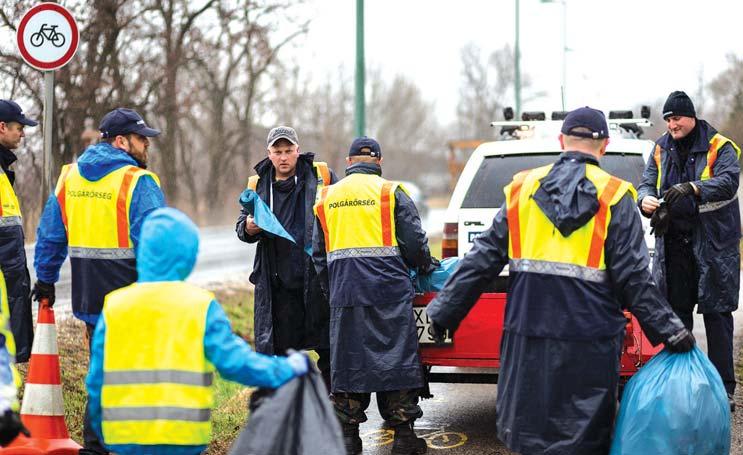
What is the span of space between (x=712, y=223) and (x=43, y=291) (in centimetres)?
415

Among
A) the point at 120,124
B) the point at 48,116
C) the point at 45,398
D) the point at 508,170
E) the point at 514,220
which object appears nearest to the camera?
the point at 514,220

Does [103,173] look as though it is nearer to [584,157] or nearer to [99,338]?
[99,338]

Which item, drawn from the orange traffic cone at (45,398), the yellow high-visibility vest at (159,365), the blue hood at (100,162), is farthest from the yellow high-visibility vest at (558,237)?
the orange traffic cone at (45,398)

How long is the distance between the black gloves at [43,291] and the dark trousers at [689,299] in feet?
12.6

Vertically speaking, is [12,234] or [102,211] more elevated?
[102,211]

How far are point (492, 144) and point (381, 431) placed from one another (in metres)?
2.23

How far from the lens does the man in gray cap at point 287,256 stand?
6.93m

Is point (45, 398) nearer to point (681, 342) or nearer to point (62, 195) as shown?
point (62, 195)

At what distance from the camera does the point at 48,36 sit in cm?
810

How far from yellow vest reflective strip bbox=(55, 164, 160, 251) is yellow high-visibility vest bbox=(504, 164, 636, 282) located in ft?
6.97

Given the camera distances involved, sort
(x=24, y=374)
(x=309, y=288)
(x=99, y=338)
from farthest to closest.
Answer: (x=24, y=374) → (x=309, y=288) → (x=99, y=338)

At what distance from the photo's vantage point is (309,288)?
22.8 ft

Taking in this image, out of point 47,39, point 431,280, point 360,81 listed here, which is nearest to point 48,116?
point 47,39

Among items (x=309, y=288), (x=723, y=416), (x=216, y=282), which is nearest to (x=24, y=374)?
(x=309, y=288)
